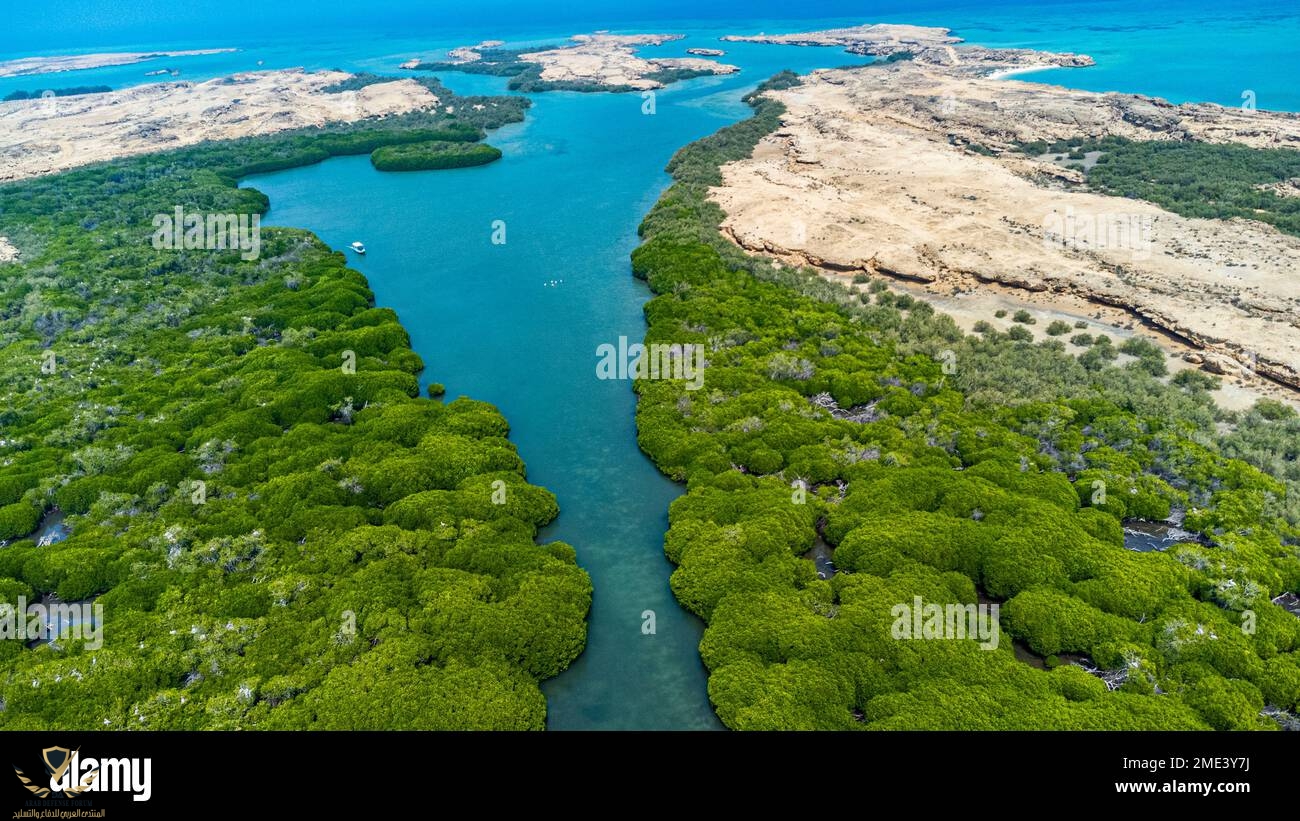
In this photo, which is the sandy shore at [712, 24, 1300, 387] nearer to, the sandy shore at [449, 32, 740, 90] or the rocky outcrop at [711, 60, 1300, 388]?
the rocky outcrop at [711, 60, 1300, 388]

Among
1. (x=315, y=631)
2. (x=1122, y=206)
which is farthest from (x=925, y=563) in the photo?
(x=1122, y=206)

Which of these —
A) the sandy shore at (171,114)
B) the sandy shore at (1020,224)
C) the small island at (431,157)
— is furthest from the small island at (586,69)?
the small island at (431,157)

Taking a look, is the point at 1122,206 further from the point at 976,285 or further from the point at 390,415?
the point at 390,415

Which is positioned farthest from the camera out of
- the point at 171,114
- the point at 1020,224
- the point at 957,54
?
the point at 957,54

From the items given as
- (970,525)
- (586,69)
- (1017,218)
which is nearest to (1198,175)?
(1017,218)
